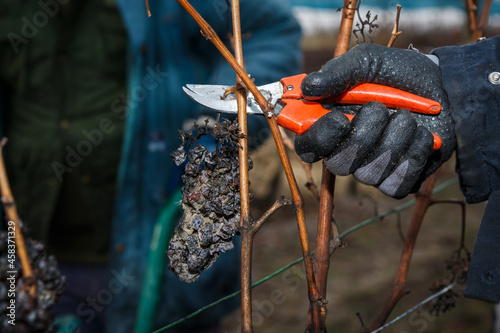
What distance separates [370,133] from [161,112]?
44.2 inches

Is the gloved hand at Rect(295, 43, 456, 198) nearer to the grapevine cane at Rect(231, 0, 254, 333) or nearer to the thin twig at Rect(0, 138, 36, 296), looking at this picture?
the grapevine cane at Rect(231, 0, 254, 333)

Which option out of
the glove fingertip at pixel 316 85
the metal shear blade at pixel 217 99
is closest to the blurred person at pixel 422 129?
the glove fingertip at pixel 316 85

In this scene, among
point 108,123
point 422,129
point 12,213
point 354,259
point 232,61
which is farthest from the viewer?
point 354,259

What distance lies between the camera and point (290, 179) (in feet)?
2.25

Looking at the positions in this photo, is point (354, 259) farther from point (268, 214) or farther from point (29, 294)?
point (29, 294)

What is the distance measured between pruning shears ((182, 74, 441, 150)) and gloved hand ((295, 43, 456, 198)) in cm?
2

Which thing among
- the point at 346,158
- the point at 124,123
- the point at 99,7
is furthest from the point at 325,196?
the point at 99,7

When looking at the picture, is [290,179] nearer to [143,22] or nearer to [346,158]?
[346,158]

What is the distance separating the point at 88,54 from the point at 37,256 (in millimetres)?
1353

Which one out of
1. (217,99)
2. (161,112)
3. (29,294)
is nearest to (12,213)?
(29,294)

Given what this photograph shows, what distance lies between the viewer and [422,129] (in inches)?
29.9

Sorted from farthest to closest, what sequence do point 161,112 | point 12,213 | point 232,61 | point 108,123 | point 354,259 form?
1. point 354,259
2. point 108,123
3. point 161,112
4. point 232,61
5. point 12,213

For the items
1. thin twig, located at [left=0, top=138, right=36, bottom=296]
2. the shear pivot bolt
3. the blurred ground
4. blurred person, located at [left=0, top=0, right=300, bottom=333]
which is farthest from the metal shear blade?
the blurred ground

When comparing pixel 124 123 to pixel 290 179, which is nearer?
pixel 290 179
